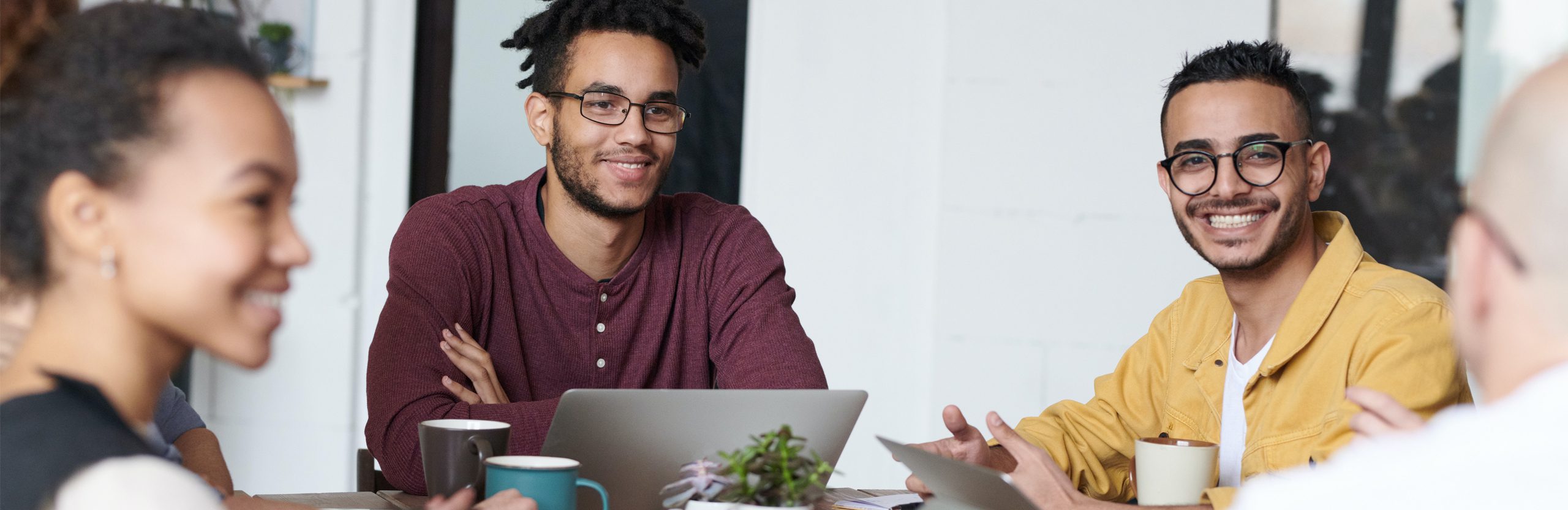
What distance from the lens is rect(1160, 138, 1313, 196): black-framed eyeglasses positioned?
1.78 meters

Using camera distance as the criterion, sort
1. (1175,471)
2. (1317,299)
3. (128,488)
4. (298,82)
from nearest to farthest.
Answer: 1. (128,488)
2. (1175,471)
3. (1317,299)
4. (298,82)

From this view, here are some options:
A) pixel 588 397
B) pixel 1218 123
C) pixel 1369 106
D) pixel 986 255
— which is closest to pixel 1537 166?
pixel 588 397

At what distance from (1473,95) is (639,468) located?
2867 mm

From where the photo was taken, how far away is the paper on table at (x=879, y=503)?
57.4 inches

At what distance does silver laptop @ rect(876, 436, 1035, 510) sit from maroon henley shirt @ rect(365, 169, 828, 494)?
512 millimetres

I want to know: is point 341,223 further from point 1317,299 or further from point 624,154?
point 1317,299

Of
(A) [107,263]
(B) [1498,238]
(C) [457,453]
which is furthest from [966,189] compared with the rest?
(A) [107,263]

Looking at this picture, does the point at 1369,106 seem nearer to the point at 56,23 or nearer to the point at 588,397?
the point at 588,397

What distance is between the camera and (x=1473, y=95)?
3.28m

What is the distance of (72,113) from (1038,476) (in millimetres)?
1156

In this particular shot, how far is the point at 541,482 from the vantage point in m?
1.14

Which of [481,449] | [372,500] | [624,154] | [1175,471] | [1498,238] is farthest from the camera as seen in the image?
[624,154]

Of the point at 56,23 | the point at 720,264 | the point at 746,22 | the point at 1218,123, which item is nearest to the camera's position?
the point at 56,23

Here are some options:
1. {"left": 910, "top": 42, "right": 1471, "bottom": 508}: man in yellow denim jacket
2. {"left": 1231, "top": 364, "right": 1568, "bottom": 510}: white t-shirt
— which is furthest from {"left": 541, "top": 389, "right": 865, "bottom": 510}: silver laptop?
{"left": 1231, "top": 364, "right": 1568, "bottom": 510}: white t-shirt
